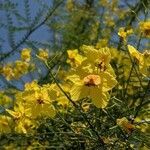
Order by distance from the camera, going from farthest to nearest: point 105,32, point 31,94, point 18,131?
point 105,32 → point 18,131 → point 31,94

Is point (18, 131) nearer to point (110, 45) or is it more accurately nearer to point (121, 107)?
point (121, 107)

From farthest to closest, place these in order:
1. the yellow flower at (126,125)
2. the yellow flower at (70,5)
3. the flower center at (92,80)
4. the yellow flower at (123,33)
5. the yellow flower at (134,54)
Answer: the yellow flower at (70,5), the yellow flower at (123,33), the yellow flower at (134,54), the yellow flower at (126,125), the flower center at (92,80)

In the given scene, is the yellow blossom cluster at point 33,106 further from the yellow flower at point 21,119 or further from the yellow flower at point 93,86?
the yellow flower at point 93,86

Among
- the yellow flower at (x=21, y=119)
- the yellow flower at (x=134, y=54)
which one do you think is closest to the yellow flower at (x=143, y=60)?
the yellow flower at (x=134, y=54)

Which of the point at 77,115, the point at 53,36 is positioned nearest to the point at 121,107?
the point at 77,115

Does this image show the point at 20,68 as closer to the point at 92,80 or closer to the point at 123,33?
the point at 123,33

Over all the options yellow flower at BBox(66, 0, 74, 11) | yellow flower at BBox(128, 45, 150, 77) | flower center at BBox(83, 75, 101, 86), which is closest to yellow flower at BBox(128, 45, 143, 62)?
yellow flower at BBox(128, 45, 150, 77)

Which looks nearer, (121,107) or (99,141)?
(99,141)

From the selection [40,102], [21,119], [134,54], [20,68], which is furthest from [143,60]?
[20,68]

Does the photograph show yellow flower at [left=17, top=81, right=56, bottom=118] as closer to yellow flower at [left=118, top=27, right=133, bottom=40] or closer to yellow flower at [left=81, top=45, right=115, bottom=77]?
yellow flower at [left=81, top=45, right=115, bottom=77]
